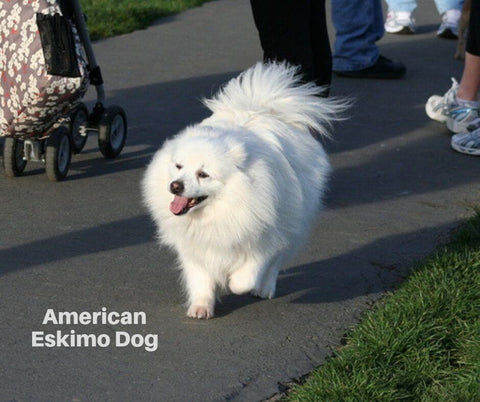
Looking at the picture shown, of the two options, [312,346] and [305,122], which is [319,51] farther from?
[312,346]

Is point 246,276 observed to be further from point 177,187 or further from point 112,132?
point 112,132

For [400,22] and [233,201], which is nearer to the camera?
[233,201]

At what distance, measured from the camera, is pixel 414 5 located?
37.9 ft

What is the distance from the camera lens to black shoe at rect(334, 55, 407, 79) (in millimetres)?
9539

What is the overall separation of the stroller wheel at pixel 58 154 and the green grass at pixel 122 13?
14.1 ft

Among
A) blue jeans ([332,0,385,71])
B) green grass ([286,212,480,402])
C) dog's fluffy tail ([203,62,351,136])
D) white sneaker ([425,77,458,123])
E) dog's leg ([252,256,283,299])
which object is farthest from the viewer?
blue jeans ([332,0,385,71])

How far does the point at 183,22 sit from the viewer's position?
1166 centimetres

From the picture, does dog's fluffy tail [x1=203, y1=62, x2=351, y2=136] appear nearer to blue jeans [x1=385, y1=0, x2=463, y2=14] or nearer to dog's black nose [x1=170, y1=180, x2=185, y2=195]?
dog's black nose [x1=170, y1=180, x2=185, y2=195]

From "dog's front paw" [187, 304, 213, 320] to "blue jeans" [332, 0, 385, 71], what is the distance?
5.27 metres

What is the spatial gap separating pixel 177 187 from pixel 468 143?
3.71 metres

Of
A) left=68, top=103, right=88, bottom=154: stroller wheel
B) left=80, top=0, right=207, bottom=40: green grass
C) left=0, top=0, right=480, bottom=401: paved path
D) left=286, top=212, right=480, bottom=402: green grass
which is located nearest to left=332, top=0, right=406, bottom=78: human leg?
left=0, top=0, right=480, bottom=401: paved path

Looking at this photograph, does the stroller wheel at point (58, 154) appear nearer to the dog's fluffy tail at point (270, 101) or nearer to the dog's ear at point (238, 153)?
the dog's fluffy tail at point (270, 101)

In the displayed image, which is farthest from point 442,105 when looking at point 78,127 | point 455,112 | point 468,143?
point 78,127

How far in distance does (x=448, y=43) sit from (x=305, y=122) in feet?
22.2
